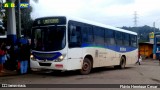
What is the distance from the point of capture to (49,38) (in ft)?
47.6

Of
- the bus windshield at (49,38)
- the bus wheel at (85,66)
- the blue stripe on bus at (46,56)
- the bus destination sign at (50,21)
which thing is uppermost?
the bus destination sign at (50,21)

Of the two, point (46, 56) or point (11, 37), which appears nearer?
point (46, 56)

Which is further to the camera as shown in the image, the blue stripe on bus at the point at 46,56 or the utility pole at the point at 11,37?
the utility pole at the point at 11,37

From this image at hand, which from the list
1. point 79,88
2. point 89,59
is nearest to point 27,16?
point 89,59

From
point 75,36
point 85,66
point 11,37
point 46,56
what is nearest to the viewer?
point 46,56

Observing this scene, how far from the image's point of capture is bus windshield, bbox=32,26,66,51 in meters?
14.3

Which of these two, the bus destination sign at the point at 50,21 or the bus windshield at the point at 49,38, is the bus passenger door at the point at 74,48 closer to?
the bus windshield at the point at 49,38

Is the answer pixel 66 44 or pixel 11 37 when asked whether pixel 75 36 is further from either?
pixel 11 37

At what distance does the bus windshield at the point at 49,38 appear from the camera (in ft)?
46.8

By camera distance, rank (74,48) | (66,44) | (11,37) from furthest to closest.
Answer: (11,37)
(74,48)
(66,44)

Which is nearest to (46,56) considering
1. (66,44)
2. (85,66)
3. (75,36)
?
(66,44)

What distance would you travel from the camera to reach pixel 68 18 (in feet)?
47.9

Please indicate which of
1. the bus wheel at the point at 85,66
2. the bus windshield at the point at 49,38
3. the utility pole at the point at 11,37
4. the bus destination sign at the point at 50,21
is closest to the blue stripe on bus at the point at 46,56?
the bus windshield at the point at 49,38

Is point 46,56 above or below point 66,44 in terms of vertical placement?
below
